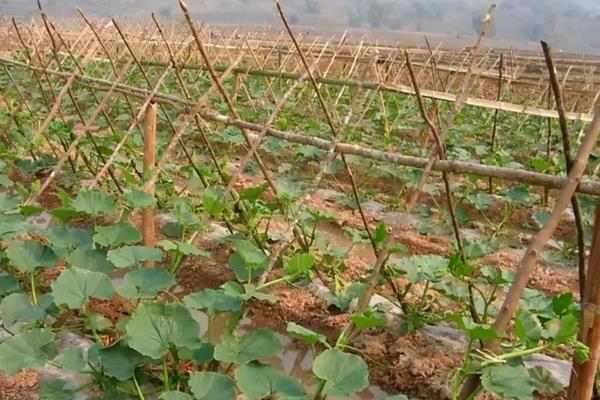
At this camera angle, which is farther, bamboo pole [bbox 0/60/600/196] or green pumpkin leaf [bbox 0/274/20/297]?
green pumpkin leaf [bbox 0/274/20/297]

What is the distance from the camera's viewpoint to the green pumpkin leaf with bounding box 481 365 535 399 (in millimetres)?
2111

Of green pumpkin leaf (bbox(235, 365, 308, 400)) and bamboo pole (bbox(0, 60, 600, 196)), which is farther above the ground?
bamboo pole (bbox(0, 60, 600, 196))

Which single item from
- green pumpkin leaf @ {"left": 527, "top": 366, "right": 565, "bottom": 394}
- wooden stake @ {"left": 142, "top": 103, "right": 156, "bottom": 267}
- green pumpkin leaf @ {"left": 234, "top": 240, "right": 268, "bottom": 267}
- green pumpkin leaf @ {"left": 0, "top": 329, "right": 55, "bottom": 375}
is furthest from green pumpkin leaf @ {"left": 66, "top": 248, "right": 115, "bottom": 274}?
green pumpkin leaf @ {"left": 527, "top": 366, "right": 565, "bottom": 394}

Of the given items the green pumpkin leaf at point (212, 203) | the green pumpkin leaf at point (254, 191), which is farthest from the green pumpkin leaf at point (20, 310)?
the green pumpkin leaf at point (254, 191)

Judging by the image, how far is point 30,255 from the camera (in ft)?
10.1

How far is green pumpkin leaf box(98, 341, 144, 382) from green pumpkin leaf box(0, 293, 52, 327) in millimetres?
402

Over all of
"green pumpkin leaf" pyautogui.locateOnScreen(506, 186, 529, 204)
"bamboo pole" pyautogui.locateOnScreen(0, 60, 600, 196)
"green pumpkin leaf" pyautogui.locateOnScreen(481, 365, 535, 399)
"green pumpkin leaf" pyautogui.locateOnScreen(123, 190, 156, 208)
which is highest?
"green pumpkin leaf" pyautogui.locateOnScreen(506, 186, 529, 204)

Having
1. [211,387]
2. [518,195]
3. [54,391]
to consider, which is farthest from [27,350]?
[518,195]

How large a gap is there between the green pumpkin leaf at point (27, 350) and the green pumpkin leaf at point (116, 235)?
26.3 inches

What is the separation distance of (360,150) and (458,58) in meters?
18.7

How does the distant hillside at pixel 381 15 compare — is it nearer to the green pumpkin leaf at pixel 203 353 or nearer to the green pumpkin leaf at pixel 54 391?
the green pumpkin leaf at pixel 203 353

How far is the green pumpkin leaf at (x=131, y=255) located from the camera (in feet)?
9.49

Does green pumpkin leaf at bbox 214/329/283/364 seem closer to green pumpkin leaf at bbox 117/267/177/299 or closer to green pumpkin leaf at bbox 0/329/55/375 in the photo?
green pumpkin leaf at bbox 117/267/177/299

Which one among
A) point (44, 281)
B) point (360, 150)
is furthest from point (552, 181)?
point (44, 281)
